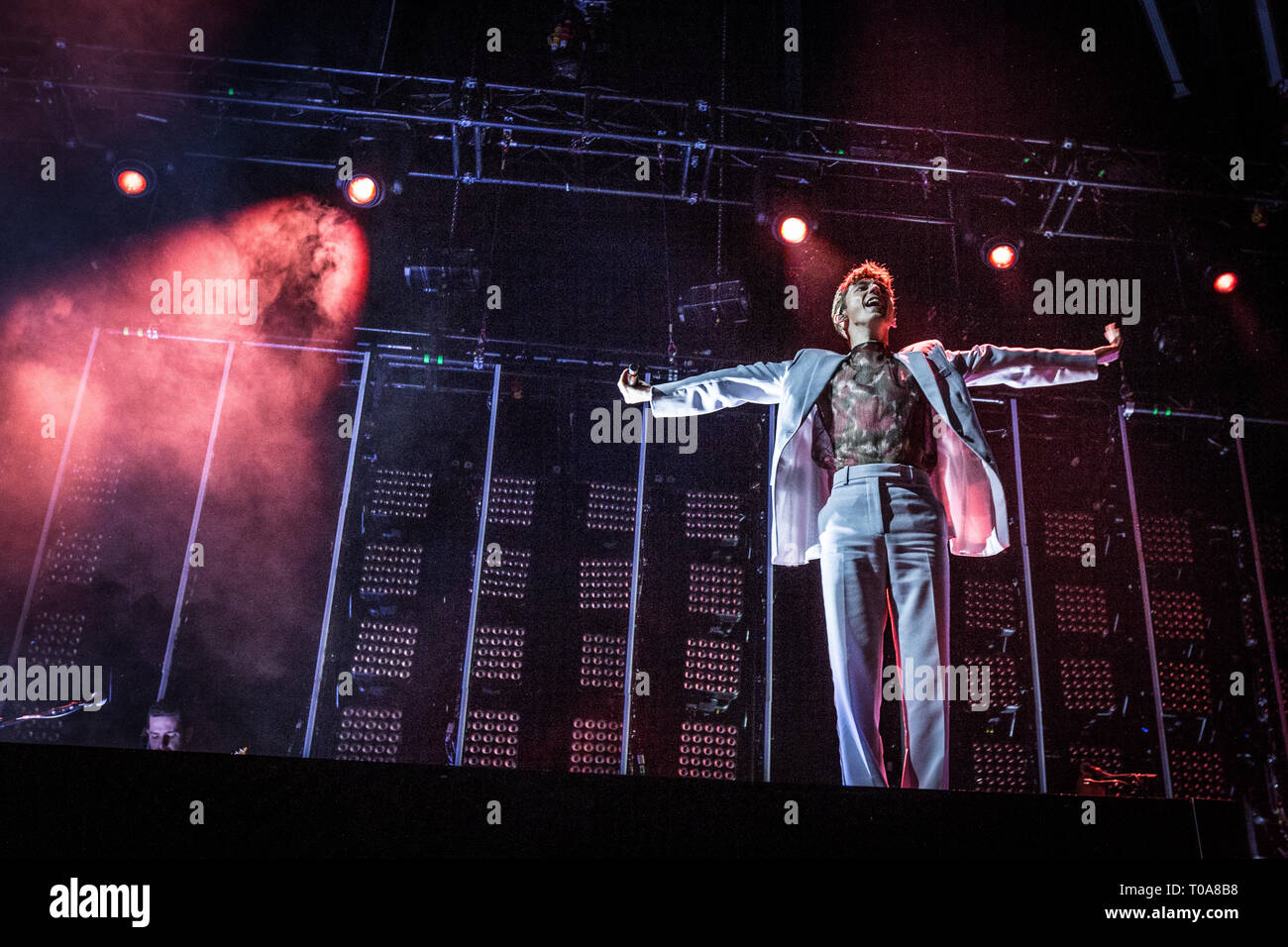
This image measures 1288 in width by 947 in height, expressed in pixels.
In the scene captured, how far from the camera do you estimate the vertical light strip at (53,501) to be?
595 cm

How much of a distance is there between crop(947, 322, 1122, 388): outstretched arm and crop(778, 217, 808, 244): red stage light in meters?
2.70

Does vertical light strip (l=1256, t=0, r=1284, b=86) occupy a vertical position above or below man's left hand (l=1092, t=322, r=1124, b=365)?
above

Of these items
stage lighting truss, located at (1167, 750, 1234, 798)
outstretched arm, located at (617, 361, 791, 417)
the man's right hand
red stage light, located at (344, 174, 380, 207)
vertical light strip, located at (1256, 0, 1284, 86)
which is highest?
vertical light strip, located at (1256, 0, 1284, 86)

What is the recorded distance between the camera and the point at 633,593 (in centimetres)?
630

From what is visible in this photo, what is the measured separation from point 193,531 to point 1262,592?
7731 mm

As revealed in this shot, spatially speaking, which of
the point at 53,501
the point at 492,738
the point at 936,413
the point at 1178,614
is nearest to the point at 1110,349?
the point at 936,413

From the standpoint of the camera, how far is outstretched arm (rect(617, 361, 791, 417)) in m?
4.04

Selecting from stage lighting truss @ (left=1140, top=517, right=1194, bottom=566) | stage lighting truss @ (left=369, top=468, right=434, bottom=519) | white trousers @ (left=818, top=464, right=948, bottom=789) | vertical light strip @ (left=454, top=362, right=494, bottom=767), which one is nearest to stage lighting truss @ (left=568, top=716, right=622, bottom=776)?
vertical light strip @ (left=454, top=362, right=494, bottom=767)

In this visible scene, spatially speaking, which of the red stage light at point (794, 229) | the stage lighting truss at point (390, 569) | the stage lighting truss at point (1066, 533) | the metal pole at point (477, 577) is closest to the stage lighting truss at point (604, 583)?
the metal pole at point (477, 577)

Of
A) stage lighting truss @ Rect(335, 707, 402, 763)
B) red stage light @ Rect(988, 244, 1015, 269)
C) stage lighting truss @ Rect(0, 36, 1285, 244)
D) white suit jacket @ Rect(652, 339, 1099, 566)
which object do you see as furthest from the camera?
red stage light @ Rect(988, 244, 1015, 269)

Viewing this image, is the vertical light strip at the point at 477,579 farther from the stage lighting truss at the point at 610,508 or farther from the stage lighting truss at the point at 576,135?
the stage lighting truss at the point at 576,135

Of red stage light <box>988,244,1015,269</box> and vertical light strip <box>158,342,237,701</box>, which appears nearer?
vertical light strip <box>158,342,237,701</box>

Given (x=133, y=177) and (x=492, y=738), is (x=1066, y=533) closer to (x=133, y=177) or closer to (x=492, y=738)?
(x=492, y=738)

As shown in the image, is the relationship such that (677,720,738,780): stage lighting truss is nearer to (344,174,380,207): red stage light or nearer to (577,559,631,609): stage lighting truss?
(577,559,631,609): stage lighting truss
